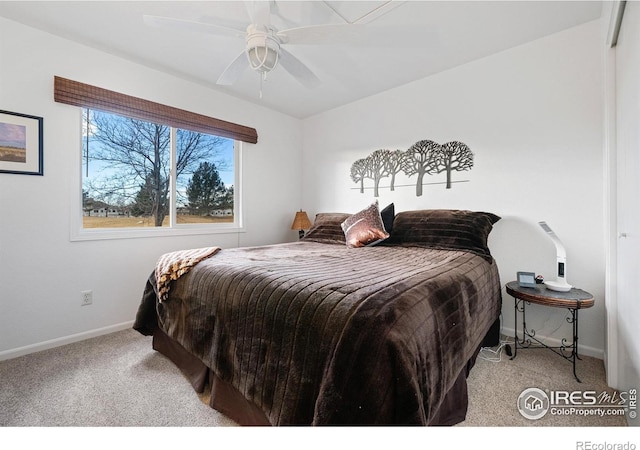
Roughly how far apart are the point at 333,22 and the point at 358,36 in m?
0.52

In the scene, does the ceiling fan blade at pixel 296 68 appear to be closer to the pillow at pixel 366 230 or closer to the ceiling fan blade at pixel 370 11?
the ceiling fan blade at pixel 370 11

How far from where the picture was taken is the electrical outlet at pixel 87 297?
2305 millimetres

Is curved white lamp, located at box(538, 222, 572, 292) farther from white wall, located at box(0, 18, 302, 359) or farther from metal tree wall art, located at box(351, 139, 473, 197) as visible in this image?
white wall, located at box(0, 18, 302, 359)

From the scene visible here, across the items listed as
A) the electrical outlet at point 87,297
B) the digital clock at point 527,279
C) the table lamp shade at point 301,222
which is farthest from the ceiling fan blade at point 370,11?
the electrical outlet at point 87,297

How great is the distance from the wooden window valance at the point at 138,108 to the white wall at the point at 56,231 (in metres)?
0.09

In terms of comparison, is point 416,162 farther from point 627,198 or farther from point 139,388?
point 139,388

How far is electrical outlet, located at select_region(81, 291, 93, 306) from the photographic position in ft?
7.56

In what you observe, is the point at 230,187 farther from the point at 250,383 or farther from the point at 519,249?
the point at 519,249

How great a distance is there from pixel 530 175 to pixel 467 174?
0.49m

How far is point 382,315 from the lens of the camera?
93 centimetres

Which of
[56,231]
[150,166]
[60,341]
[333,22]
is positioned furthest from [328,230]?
[60,341]

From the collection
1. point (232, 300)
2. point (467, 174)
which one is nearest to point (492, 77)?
point (467, 174)

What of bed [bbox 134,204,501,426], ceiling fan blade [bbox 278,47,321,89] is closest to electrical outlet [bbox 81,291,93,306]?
bed [bbox 134,204,501,426]

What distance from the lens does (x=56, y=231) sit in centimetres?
217
